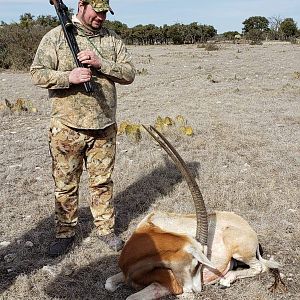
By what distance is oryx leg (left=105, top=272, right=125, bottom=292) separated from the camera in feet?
12.6

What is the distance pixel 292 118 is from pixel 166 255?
288 inches

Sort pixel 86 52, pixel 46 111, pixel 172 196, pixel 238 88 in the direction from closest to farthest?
pixel 86 52, pixel 172 196, pixel 46 111, pixel 238 88

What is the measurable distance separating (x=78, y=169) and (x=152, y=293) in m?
1.38

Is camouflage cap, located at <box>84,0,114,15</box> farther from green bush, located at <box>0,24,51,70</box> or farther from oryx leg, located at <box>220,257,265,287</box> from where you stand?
green bush, located at <box>0,24,51,70</box>

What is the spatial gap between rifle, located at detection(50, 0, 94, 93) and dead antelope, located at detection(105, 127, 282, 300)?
69 centimetres

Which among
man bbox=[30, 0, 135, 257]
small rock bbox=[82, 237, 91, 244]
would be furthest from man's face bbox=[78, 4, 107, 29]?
small rock bbox=[82, 237, 91, 244]

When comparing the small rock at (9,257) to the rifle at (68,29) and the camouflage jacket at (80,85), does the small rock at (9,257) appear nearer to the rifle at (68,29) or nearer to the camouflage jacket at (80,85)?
the camouflage jacket at (80,85)

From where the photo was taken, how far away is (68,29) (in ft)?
12.9

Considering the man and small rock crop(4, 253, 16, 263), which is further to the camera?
small rock crop(4, 253, 16, 263)

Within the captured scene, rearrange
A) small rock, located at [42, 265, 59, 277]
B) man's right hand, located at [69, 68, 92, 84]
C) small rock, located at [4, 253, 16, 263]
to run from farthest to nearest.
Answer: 1. small rock, located at [4, 253, 16, 263]
2. small rock, located at [42, 265, 59, 277]
3. man's right hand, located at [69, 68, 92, 84]

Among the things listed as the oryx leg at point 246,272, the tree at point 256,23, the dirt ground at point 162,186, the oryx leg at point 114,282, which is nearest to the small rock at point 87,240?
the dirt ground at point 162,186

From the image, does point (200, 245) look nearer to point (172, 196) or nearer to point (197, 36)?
point (172, 196)

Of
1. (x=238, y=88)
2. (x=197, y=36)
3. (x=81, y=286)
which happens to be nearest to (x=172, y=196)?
(x=81, y=286)

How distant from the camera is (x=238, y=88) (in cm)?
1478
